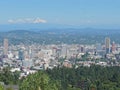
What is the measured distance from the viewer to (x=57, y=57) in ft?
254

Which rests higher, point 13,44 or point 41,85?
point 41,85

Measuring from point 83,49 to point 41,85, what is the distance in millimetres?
75971

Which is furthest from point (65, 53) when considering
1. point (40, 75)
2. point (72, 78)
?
point (40, 75)

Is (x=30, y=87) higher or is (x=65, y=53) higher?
(x=30, y=87)

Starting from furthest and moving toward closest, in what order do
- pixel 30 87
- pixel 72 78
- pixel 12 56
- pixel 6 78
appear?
pixel 12 56 → pixel 72 78 → pixel 6 78 → pixel 30 87

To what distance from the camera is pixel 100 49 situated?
3612 inches

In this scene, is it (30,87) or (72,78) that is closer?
(30,87)

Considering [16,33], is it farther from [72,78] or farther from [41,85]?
[41,85]

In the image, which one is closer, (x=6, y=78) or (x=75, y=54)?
(x=6, y=78)

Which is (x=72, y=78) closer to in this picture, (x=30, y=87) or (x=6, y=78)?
(x=6, y=78)

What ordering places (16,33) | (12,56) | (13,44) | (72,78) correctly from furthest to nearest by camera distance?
(16,33) < (13,44) < (12,56) < (72,78)

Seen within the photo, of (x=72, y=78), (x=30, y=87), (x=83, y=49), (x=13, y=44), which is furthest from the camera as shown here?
(x=13, y=44)

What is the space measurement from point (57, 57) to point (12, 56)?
7612 mm

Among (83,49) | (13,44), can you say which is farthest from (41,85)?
(13,44)
